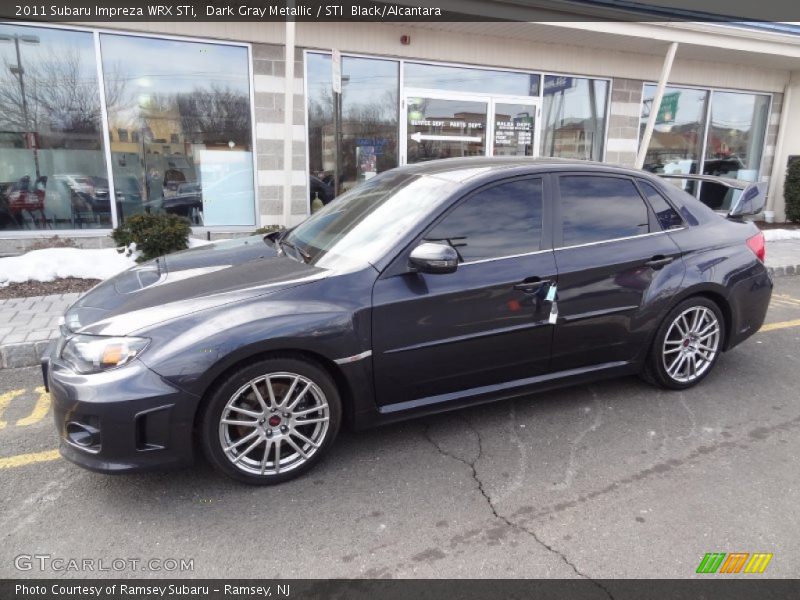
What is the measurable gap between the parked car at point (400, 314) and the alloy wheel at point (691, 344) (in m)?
0.01

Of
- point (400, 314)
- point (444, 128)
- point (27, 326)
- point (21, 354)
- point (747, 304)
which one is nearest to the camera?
point (400, 314)

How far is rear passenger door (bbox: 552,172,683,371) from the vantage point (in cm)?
334

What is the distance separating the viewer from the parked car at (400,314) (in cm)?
255

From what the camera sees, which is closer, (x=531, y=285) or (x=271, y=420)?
(x=271, y=420)

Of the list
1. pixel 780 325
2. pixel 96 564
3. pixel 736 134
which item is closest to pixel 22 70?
pixel 96 564

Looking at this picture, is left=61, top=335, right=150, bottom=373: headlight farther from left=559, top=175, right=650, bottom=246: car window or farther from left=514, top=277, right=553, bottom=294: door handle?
left=559, top=175, right=650, bottom=246: car window

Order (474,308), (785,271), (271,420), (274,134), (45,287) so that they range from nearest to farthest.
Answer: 1. (271,420)
2. (474,308)
3. (45,287)
4. (785,271)
5. (274,134)

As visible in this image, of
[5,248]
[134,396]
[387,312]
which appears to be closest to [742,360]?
[387,312]

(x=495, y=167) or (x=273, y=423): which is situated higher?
(x=495, y=167)

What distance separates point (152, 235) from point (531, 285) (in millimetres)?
5297

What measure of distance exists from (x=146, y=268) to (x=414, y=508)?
229 cm

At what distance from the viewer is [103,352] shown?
8.36ft

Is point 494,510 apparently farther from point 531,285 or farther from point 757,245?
point 757,245

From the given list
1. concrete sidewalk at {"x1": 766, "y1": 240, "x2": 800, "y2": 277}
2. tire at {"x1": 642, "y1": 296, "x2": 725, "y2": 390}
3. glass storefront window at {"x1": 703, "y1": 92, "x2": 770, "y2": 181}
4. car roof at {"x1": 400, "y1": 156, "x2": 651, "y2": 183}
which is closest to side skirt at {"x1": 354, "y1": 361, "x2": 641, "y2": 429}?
tire at {"x1": 642, "y1": 296, "x2": 725, "y2": 390}
